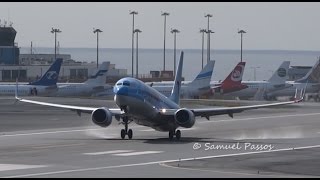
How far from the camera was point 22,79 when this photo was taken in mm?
158000

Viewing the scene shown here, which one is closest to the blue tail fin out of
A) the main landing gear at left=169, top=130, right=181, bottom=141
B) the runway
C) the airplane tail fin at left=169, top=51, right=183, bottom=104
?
the runway

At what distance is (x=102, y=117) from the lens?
160ft

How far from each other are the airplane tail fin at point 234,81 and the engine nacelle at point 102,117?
7569cm

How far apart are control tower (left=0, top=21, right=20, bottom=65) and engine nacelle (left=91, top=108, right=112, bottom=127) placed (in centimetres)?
11470

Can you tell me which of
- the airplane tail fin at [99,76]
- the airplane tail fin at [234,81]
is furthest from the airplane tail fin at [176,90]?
the airplane tail fin at [99,76]

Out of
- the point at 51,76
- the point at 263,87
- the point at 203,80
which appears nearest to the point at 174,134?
the point at 51,76

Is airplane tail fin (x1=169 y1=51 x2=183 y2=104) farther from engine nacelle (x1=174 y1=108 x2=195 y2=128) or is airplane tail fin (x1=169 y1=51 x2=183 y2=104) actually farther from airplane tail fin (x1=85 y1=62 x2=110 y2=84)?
airplane tail fin (x1=85 y1=62 x2=110 y2=84)

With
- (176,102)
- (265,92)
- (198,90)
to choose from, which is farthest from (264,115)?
(265,92)

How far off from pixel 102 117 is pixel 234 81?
76760mm

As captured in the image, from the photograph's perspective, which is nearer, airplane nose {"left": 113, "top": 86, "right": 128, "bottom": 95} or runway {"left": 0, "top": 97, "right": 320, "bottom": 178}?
A: runway {"left": 0, "top": 97, "right": 320, "bottom": 178}

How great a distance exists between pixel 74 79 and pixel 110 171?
13583cm

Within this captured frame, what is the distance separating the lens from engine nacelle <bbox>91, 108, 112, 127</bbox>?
4850cm

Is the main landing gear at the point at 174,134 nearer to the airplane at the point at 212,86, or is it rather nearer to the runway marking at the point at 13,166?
the runway marking at the point at 13,166

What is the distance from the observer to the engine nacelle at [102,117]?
48503 millimetres
